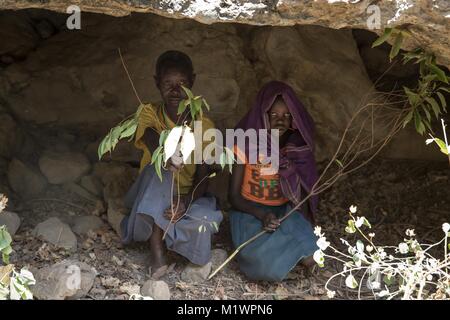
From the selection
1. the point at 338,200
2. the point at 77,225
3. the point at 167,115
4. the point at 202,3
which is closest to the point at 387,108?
the point at 338,200

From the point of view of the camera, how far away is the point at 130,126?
2.85m

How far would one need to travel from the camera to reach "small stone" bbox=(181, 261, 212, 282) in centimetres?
322

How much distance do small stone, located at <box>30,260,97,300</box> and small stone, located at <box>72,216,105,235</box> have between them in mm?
521

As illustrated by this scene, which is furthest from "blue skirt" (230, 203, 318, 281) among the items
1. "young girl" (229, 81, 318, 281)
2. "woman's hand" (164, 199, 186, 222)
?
"woman's hand" (164, 199, 186, 222)

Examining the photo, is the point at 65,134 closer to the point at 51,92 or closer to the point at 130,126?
the point at 51,92

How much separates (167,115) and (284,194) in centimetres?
72

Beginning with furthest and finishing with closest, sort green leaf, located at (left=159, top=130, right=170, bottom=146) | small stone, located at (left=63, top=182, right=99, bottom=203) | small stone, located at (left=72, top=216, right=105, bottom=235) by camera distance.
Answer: small stone, located at (left=63, top=182, right=99, bottom=203), small stone, located at (left=72, top=216, right=105, bottom=235), green leaf, located at (left=159, top=130, right=170, bottom=146)

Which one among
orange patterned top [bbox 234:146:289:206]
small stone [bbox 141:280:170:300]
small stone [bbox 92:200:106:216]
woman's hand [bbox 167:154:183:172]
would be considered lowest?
small stone [bbox 92:200:106:216]

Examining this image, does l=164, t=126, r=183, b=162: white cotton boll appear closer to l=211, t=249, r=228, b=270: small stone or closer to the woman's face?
the woman's face

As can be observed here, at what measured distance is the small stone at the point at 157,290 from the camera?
2.96m

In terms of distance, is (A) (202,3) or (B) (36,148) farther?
(B) (36,148)

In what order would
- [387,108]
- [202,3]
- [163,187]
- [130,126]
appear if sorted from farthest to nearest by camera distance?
[387,108]
[163,187]
[130,126]
[202,3]

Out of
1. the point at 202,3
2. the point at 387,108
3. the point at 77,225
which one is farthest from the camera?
the point at 387,108
